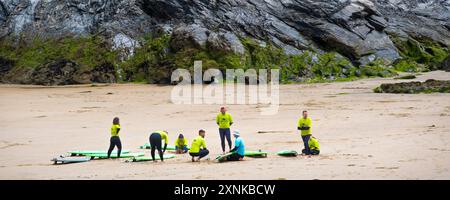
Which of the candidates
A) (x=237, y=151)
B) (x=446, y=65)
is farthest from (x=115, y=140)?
(x=446, y=65)

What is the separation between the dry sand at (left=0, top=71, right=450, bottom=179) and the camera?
13.1m

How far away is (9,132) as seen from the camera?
72.6 feet

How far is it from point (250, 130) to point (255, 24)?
24647 mm

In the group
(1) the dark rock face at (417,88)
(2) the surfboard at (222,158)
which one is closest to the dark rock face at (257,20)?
(1) the dark rock face at (417,88)

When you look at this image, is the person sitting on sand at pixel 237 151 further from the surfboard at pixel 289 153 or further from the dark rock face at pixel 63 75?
the dark rock face at pixel 63 75

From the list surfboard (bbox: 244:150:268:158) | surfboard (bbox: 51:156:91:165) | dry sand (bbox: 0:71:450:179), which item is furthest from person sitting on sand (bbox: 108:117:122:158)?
surfboard (bbox: 244:150:268:158)

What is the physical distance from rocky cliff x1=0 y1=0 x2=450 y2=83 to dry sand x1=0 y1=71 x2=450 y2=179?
7.34 m

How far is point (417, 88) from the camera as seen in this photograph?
96.3 feet

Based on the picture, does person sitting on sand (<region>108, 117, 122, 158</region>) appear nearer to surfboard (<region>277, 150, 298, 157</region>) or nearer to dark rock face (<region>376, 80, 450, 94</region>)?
surfboard (<region>277, 150, 298, 157</region>)

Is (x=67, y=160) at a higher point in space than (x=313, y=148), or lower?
lower

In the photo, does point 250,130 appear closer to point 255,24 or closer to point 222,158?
point 222,158

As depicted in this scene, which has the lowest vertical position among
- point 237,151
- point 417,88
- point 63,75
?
point 237,151
